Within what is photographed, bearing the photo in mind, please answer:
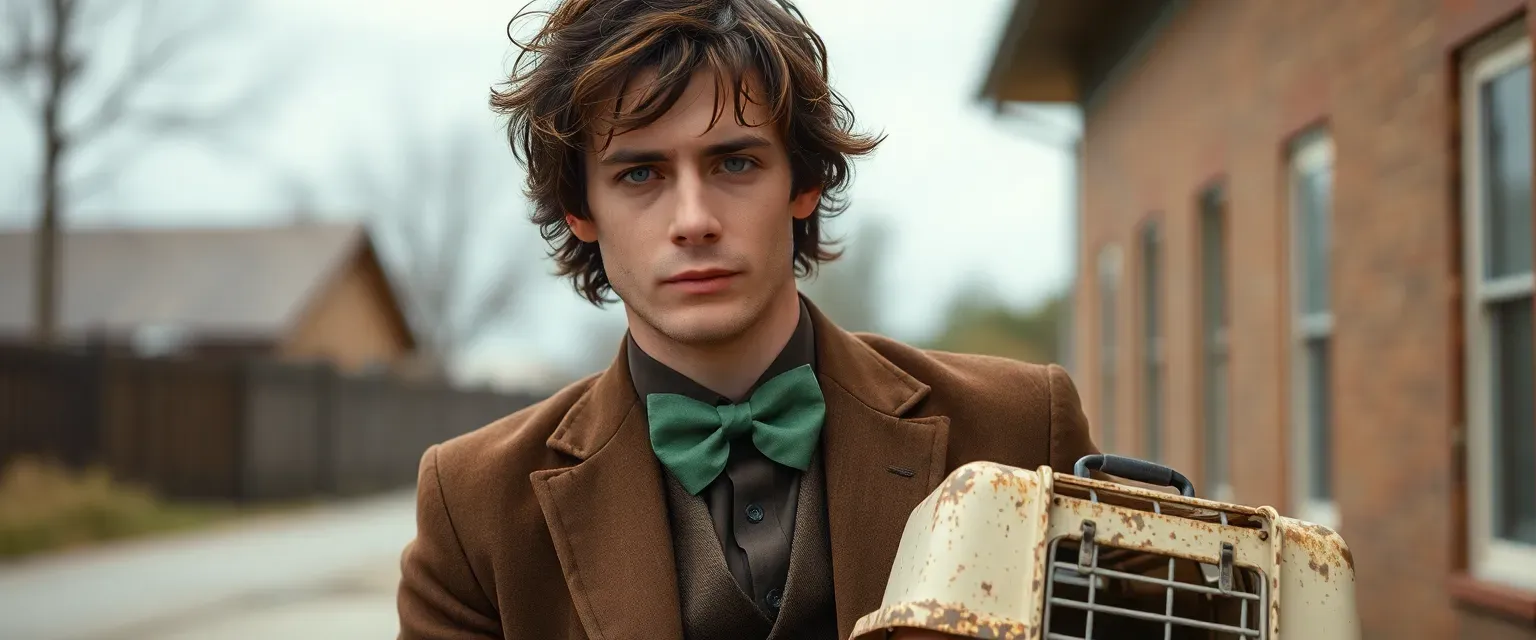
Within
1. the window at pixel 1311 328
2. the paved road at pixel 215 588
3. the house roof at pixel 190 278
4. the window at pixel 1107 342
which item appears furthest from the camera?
the house roof at pixel 190 278

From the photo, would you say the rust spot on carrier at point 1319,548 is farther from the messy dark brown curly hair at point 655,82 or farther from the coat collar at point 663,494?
the messy dark brown curly hair at point 655,82

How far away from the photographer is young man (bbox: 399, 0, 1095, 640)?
9.15ft

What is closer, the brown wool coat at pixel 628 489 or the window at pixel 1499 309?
the brown wool coat at pixel 628 489

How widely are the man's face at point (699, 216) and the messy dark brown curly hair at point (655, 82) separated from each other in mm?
34

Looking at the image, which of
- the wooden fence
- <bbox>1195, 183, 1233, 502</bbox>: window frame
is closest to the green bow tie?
<bbox>1195, 183, 1233, 502</bbox>: window frame

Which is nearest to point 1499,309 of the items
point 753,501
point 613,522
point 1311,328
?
point 1311,328

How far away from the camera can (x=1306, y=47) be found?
7234mm

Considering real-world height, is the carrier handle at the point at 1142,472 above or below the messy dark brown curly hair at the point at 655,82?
below

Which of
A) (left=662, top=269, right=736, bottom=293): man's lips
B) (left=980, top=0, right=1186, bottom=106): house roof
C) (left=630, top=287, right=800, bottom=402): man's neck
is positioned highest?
(left=980, top=0, right=1186, bottom=106): house roof

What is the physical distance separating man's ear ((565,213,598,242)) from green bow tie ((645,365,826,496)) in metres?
0.44

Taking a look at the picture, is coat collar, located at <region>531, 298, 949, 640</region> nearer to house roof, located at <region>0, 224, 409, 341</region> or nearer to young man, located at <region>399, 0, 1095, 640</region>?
young man, located at <region>399, 0, 1095, 640</region>

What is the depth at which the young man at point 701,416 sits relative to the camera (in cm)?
279

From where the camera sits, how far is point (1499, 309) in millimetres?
5242

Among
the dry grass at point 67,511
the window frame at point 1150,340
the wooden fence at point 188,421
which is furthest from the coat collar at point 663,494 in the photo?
the wooden fence at point 188,421
